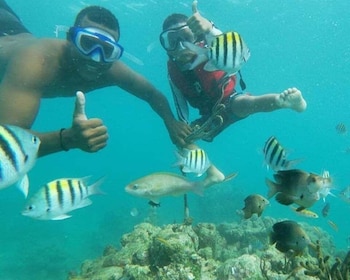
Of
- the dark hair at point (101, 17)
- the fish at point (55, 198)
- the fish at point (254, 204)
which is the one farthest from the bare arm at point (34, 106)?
the fish at point (254, 204)

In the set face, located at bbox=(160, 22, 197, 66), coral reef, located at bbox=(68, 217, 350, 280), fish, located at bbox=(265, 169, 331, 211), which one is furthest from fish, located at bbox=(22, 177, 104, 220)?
face, located at bbox=(160, 22, 197, 66)

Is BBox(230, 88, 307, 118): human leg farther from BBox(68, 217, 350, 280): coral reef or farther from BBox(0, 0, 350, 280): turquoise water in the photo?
BBox(68, 217, 350, 280): coral reef

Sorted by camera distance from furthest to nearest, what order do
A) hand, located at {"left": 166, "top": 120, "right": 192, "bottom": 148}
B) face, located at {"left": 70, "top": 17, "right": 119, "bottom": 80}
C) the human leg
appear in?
hand, located at {"left": 166, "top": 120, "right": 192, "bottom": 148} < face, located at {"left": 70, "top": 17, "right": 119, "bottom": 80} < the human leg

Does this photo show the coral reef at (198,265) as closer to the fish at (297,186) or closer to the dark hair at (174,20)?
the fish at (297,186)

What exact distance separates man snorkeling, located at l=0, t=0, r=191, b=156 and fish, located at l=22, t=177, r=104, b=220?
23.1 inches

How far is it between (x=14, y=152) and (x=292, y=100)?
414 cm

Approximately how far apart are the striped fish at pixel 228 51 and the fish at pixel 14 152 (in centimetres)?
231

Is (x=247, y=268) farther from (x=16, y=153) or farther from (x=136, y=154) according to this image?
(x=136, y=154)

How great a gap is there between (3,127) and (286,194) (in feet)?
7.48

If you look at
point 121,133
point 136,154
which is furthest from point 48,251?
point 121,133

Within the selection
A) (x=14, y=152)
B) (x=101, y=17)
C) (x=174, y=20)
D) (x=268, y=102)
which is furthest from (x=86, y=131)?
(x=174, y=20)

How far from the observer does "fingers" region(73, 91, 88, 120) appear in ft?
12.8

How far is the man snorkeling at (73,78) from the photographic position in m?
4.12

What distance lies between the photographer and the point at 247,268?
4.81 meters
